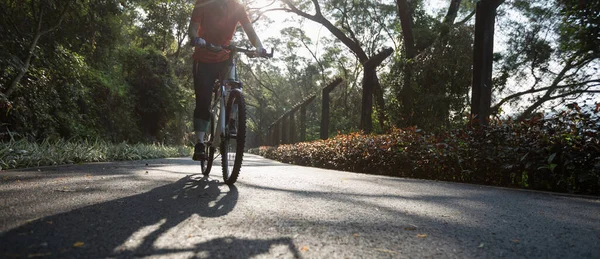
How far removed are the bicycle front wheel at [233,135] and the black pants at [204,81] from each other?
1.32 feet

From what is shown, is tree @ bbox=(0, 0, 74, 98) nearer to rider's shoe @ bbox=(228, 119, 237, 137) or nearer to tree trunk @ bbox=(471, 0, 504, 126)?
rider's shoe @ bbox=(228, 119, 237, 137)

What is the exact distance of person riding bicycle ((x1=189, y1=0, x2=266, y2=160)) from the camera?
151 inches

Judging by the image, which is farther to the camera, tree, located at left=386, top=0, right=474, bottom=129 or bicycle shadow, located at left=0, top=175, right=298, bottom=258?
tree, located at left=386, top=0, right=474, bottom=129

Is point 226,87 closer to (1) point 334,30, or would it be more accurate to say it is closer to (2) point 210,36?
(2) point 210,36

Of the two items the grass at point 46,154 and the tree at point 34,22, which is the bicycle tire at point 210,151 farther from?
the tree at point 34,22

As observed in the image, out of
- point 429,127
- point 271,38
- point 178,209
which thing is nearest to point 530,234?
point 178,209

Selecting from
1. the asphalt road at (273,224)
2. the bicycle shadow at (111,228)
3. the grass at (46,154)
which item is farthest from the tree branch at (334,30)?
the bicycle shadow at (111,228)

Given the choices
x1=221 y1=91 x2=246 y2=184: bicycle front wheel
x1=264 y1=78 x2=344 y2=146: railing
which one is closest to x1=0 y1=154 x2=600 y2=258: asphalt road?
x1=221 y1=91 x2=246 y2=184: bicycle front wheel

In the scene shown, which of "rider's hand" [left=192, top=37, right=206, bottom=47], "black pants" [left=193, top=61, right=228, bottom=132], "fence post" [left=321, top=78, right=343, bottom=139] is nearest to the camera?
"rider's hand" [left=192, top=37, right=206, bottom=47]

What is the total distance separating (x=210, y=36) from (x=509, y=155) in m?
3.62

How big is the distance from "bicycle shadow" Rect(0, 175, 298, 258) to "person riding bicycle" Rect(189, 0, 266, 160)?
5.01 feet

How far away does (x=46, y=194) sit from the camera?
8.17ft

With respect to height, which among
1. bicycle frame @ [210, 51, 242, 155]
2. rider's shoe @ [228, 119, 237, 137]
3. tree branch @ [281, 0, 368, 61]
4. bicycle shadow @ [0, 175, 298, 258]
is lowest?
bicycle shadow @ [0, 175, 298, 258]

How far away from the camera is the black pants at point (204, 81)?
3900 mm
